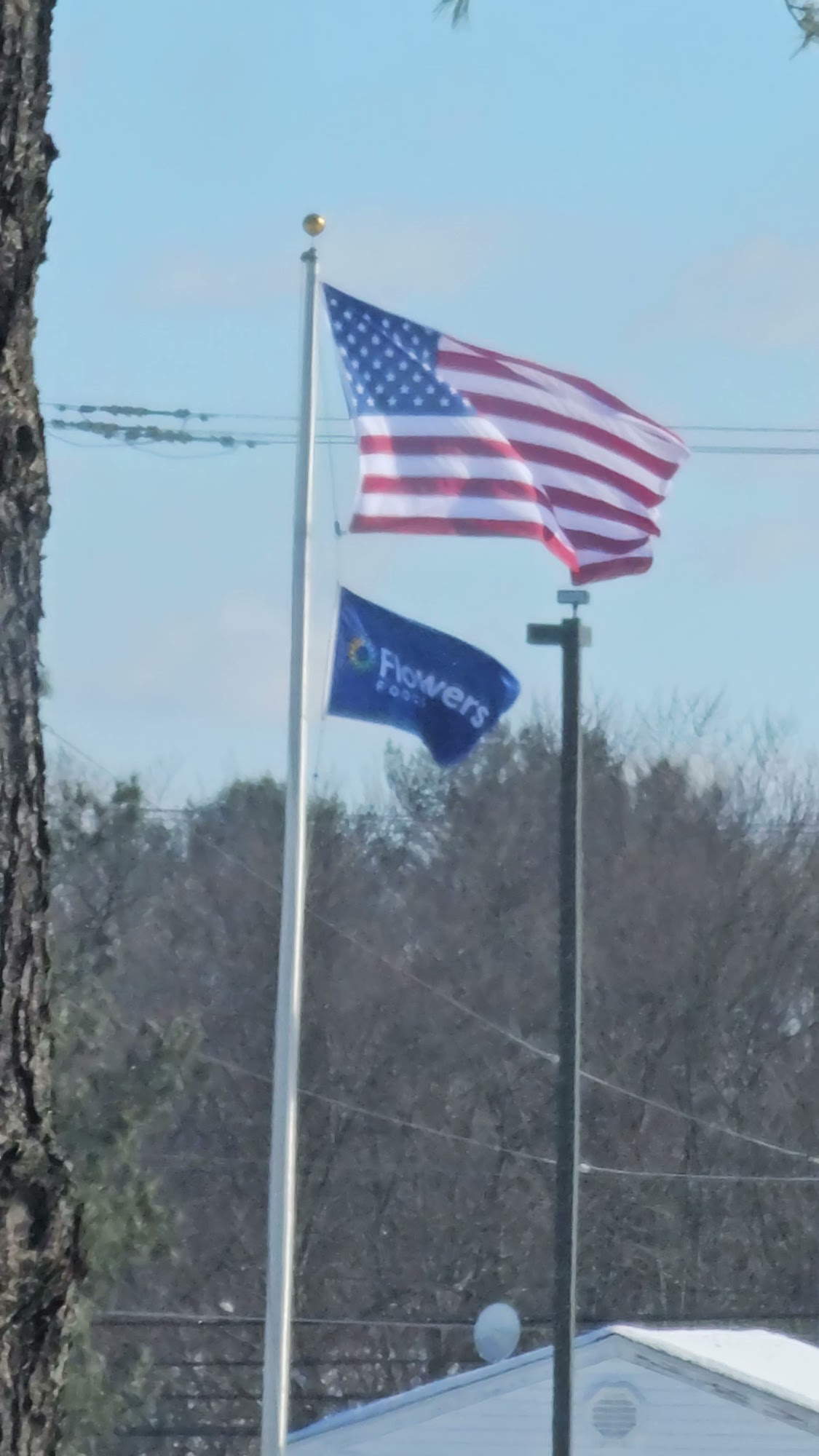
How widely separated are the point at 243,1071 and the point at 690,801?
9649 millimetres

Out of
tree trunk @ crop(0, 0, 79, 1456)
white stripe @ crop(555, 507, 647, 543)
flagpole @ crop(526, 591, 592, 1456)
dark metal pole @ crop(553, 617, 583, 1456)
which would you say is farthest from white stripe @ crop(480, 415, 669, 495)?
tree trunk @ crop(0, 0, 79, 1456)

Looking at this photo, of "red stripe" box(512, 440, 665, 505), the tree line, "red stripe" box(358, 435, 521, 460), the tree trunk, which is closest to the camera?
the tree trunk

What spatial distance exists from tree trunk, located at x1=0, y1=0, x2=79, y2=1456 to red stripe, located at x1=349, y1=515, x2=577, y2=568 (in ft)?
25.4

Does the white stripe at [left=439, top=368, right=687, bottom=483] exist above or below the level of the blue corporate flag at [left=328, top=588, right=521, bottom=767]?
above

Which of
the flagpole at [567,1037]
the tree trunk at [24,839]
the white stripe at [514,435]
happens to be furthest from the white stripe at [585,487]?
the tree trunk at [24,839]

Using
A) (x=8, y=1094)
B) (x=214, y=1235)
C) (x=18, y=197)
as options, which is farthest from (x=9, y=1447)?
(x=214, y=1235)

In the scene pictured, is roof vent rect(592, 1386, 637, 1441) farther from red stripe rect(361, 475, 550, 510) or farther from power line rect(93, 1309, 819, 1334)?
red stripe rect(361, 475, 550, 510)

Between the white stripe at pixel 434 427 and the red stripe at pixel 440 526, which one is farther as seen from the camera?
the white stripe at pixel 434 427

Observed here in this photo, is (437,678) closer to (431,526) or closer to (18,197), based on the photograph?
(431,526)

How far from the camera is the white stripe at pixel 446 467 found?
10836mm

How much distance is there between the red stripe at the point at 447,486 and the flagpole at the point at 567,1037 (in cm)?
289

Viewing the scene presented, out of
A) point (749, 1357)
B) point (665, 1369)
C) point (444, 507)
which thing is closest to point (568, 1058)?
point (444, 507)

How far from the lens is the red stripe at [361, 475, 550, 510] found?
10797 mm

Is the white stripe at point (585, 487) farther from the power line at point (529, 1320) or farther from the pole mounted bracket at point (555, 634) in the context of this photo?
the power line at point (529, 1320)
